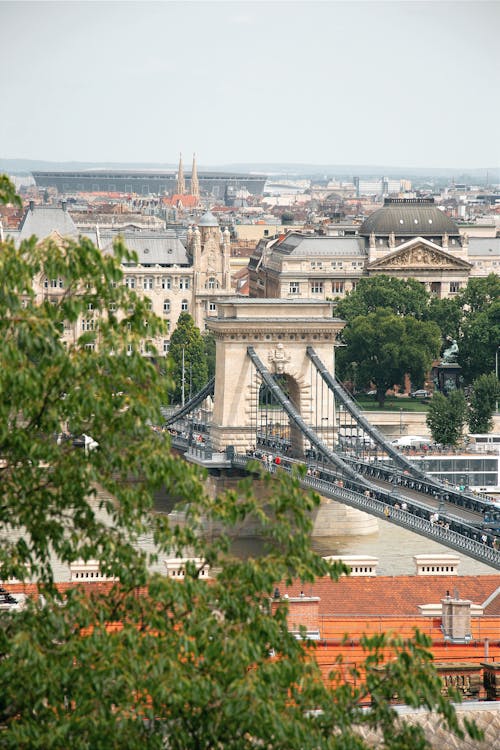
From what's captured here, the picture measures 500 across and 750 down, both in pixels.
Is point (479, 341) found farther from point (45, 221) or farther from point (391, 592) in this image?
point (391, 592)

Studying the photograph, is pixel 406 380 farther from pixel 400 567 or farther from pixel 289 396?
pixel 400 567

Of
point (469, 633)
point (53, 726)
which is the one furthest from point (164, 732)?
point (469, 633)

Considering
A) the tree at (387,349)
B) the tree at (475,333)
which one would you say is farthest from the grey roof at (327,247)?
the tree at (387,349)

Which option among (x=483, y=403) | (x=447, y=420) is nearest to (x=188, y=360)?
(x=483, y=403)

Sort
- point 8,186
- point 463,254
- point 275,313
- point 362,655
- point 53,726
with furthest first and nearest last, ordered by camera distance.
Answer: point 463,254, point 275,313, point 362,655, point 8,186, point 53,726

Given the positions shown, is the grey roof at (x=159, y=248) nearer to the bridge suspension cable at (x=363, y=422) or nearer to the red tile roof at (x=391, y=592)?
the bridge suspension cable at (x=363, y=422)

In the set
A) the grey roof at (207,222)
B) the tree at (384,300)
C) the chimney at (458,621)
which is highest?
the chimney at (458,621)

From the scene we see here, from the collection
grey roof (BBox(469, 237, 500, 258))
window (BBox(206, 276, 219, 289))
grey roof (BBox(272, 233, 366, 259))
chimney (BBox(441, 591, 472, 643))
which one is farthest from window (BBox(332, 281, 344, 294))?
chimney (BBox(441, 591, 472, 643))
